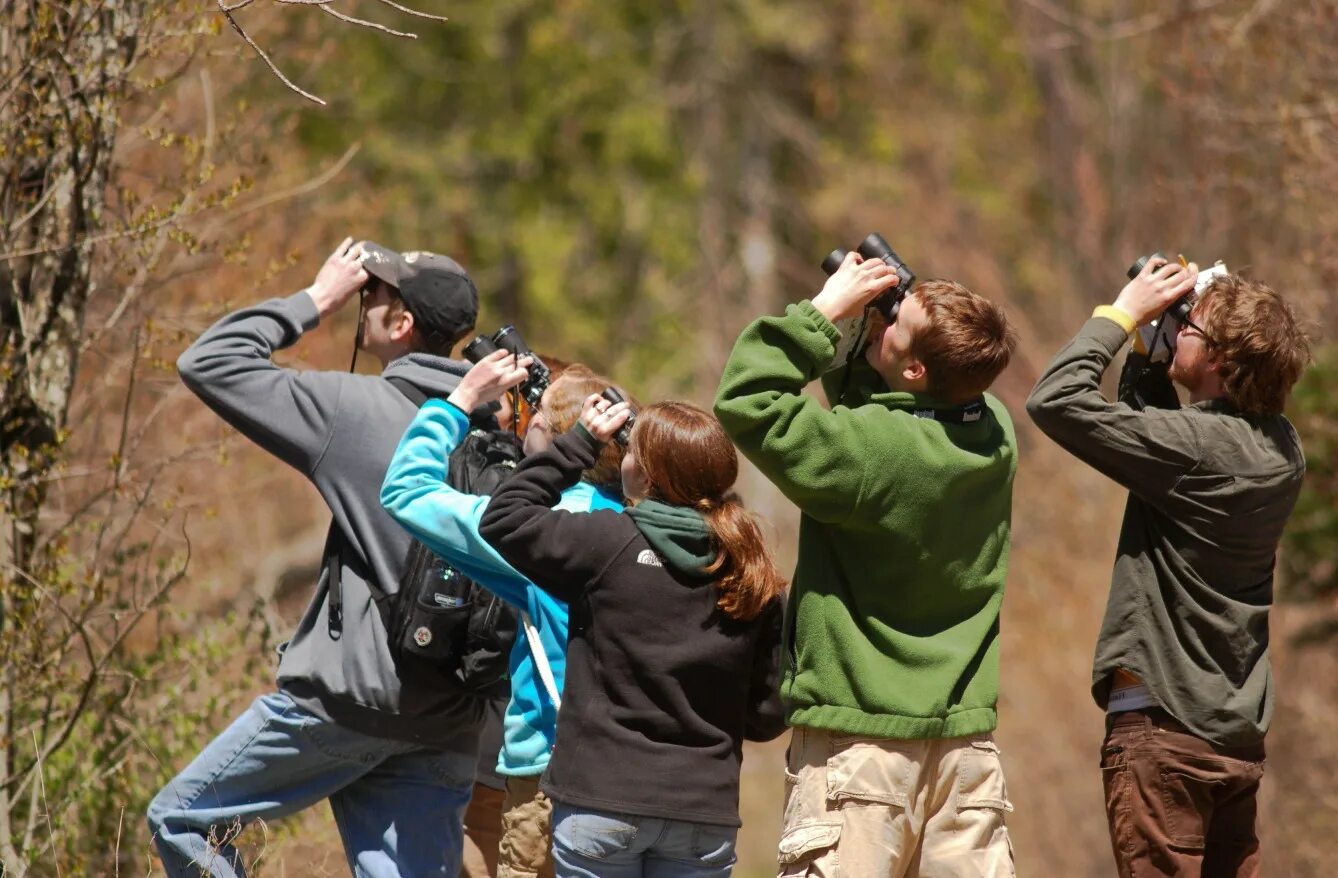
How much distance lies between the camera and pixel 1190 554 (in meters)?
3.99

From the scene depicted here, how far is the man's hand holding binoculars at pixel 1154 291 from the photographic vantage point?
4.04 m

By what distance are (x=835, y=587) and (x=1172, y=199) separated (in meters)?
12.4

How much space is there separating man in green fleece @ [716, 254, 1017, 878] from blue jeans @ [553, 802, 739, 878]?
0.60 feet

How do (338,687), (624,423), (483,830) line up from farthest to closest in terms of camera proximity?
(483,830) < (338,687) < (624,423)

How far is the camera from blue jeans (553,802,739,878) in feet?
12.3

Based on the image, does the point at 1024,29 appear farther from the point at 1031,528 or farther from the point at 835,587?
the point at 835,587

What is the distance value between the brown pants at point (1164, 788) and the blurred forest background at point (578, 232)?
3.13ft

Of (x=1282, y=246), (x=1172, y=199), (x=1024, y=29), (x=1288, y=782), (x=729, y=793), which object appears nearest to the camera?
(x=729, y=793)

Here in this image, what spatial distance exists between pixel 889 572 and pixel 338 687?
1377 millimetres

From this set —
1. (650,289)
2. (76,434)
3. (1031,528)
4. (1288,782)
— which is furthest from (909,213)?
(76,434)

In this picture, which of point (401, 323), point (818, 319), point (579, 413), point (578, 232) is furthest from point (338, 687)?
point (578, 232)

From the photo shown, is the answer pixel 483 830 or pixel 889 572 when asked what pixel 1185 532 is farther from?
pixel 483 830

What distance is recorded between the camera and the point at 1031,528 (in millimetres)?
14109

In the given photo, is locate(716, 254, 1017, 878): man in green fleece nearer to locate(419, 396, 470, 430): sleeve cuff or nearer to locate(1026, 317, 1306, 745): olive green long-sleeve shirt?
locate(1026, 317, 1306, 745): olive green long-sleeve shirt
